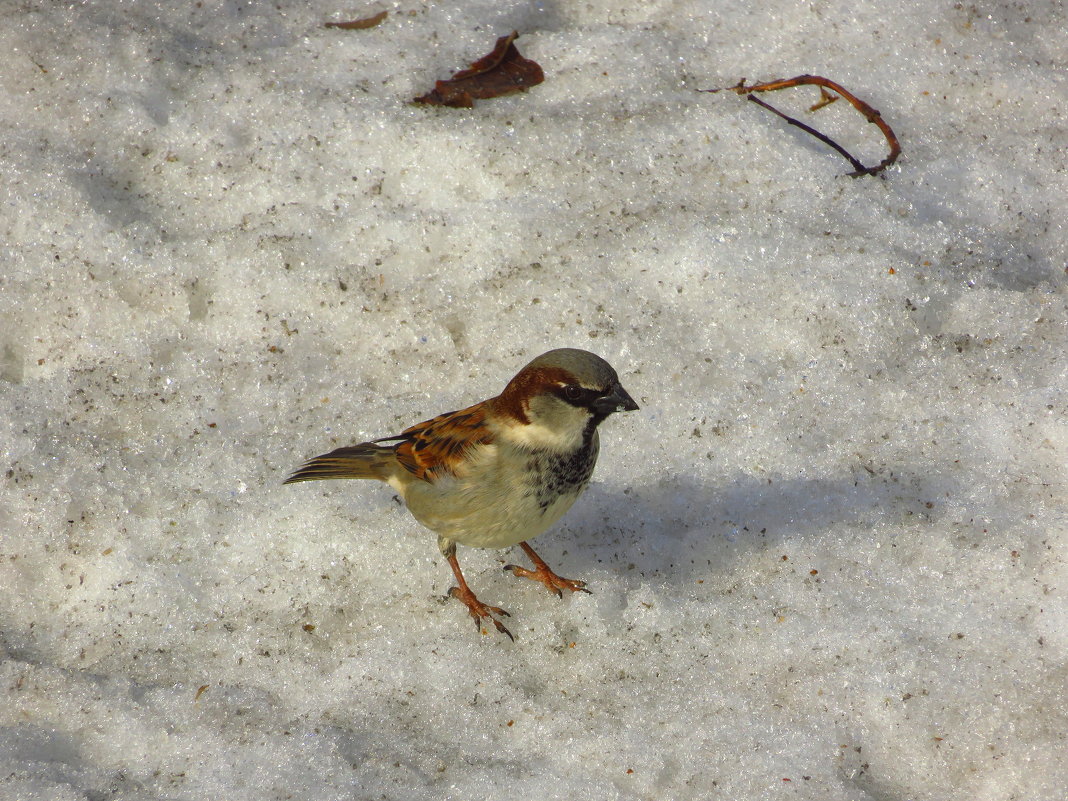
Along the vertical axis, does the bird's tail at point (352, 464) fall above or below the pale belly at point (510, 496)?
below

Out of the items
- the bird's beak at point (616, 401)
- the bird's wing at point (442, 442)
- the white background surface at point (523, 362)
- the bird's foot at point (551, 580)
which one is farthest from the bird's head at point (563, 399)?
the white background surface at point (523, 362)

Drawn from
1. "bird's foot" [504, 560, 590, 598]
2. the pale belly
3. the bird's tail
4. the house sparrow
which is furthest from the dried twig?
the bird's tail

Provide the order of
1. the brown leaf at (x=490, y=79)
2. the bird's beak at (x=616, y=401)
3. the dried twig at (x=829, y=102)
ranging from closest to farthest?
the bird's beak at (x=616, y=401), the dried twig at (x=829, y=102), the brown leaf at (x=490, y=79)

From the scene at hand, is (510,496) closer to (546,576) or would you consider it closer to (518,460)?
(518,460)

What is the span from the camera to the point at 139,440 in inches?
193

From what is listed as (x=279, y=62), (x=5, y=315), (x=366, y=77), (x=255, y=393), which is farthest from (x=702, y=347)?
(x=5, y=315)

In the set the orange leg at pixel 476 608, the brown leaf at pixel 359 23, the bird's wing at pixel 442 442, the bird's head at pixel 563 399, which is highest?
the brown leaf at pixel 359 23

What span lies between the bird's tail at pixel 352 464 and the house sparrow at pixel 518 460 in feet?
0.18

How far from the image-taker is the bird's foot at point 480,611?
431 cm

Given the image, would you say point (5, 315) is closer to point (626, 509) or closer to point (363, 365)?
point (363, 365)

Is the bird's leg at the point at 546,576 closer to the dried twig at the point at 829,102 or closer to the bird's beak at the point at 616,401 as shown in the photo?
the bird's beak at the point at 616,401

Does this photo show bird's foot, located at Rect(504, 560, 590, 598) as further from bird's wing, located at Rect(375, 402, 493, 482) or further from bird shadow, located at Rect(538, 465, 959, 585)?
bird's wing, located at Rect(375, 402, 493, 482)

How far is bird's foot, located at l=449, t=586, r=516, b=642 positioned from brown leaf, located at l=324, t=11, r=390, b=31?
4.12 meters

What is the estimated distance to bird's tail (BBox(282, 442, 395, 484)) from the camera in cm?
453
